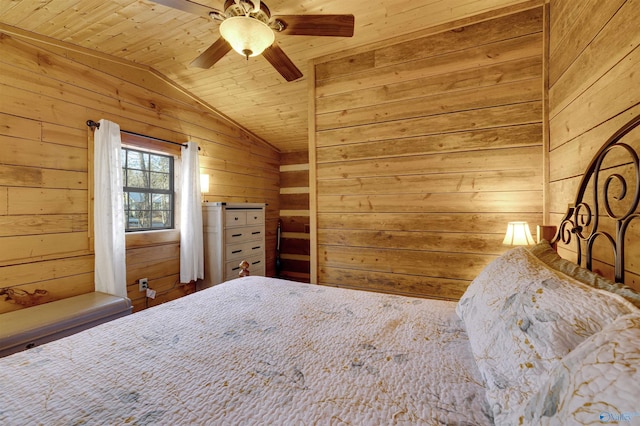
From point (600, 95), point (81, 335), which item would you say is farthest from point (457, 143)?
point (81, 335)

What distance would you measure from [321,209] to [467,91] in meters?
1.68

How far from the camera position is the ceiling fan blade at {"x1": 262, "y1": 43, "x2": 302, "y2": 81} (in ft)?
6.25

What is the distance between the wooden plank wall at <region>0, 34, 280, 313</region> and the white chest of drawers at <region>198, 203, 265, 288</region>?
0.41 metres

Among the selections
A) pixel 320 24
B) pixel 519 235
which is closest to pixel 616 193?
pixel 519 235

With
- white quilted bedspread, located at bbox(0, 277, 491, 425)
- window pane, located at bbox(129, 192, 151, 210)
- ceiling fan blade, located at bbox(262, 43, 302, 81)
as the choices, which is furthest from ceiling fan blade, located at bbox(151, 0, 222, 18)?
window pane, located at bbox(129, 192, 151, 210)

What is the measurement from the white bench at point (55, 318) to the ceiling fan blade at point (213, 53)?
2.05 metres

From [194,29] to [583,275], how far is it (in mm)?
3027

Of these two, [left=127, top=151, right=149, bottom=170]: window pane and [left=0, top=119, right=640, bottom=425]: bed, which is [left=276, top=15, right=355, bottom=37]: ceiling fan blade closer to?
[left=0, top=119, right=640, bottom=425]: bed

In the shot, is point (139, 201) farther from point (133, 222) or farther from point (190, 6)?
point (190, 6)

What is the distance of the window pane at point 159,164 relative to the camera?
3.26m

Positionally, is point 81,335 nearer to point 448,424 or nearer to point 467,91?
point 448,424

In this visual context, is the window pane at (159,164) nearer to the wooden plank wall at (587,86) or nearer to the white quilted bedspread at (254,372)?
the white quilted bedspread at (254,372)

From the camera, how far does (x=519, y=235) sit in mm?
1939

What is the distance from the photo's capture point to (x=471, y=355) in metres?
0.92
